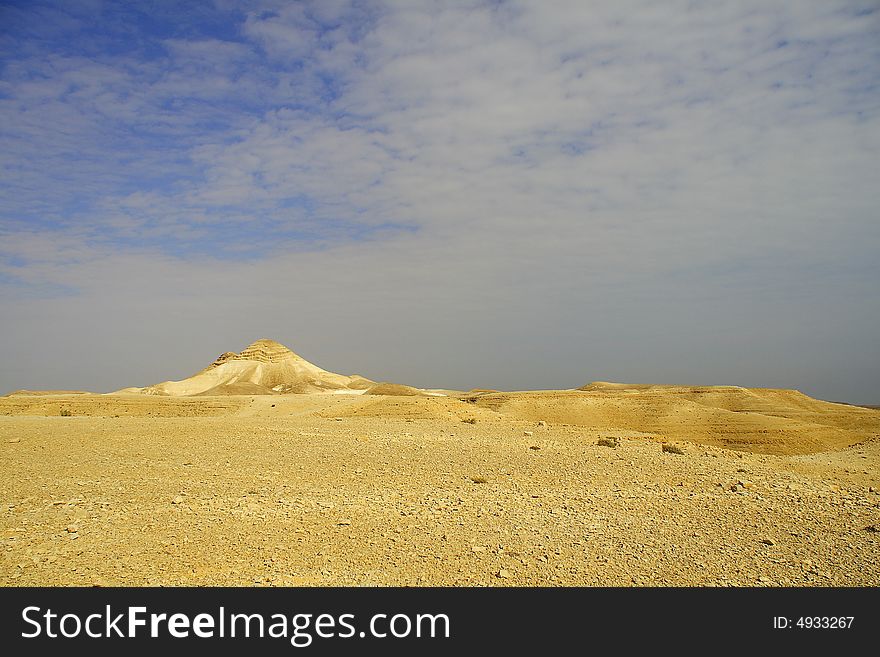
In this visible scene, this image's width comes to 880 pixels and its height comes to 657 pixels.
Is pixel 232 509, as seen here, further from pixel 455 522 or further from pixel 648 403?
pixel 648 403

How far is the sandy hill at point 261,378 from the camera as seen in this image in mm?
70562

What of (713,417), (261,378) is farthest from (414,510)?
(261,378)

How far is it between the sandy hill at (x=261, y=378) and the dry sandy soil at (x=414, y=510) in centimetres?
5174

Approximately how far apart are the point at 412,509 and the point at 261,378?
69709mm

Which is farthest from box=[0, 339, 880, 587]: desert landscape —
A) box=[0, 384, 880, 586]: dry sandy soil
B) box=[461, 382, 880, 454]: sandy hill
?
box=[461, 382, 880, 454]: sandy hill

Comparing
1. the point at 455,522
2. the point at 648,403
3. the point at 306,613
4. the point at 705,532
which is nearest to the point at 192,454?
the point at 455,522

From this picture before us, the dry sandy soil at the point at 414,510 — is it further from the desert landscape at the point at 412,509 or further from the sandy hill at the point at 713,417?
the sandy hill at the point at 713,417

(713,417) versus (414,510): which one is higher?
(414,510)

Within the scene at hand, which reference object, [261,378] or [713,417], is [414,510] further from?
[261,378]

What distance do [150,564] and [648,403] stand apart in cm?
3551

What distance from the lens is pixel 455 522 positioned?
31.3 ft

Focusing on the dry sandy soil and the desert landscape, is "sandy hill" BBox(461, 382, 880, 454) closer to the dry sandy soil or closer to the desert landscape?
the desert landscape

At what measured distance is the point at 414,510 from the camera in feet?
33.4

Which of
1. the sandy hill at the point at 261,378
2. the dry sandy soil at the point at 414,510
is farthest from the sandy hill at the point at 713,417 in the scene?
the sandy hill at the point at 261,378
